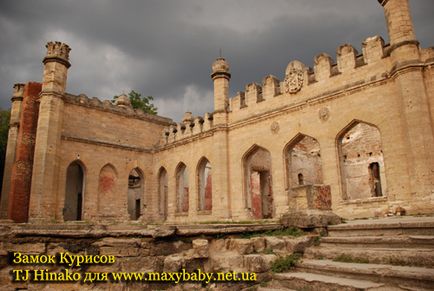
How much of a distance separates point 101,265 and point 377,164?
20.1m

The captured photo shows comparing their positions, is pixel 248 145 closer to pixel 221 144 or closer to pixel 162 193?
pixel 221 144

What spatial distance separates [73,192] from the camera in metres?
19.2

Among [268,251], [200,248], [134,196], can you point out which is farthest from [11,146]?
[268,251]

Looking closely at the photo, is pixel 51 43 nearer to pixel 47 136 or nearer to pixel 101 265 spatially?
pixel 47 136

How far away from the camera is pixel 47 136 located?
15.6 metres

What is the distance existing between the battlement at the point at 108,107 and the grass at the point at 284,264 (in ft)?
49.6

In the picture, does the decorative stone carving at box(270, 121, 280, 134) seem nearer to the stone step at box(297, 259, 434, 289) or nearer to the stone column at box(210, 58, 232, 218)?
the stone column at box(210, 58, 232, 218)

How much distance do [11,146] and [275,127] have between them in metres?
14.2

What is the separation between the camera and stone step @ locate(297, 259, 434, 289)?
3879mm

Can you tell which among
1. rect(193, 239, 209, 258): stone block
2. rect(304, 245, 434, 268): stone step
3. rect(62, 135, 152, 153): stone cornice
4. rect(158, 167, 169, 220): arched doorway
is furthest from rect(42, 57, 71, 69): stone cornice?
rect(304, 245, 434, 268): stone step

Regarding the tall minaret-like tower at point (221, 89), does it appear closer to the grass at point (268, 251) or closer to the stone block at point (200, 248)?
the grass at point (268, 251)

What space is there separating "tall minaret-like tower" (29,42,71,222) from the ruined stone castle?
49 mm

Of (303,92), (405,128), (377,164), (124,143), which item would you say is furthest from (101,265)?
(377,164)

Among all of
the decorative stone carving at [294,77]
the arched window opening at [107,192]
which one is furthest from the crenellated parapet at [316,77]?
the arched window opening at [107,192]
